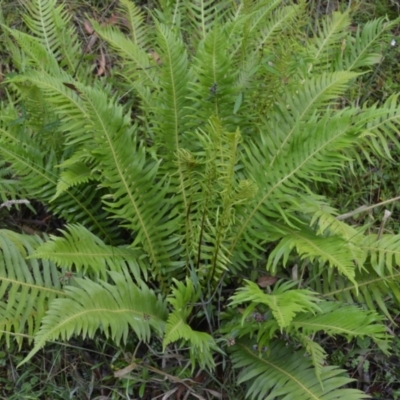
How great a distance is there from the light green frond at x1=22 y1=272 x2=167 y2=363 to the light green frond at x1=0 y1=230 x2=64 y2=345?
0.10 meters

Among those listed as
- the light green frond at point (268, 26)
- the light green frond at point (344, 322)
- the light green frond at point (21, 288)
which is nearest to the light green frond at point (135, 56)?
the light green frond at point (268, 26)

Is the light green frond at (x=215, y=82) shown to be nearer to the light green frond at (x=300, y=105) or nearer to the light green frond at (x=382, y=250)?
the light green frond at (x=300, y=105)

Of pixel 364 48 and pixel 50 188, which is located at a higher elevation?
pixel 364 48

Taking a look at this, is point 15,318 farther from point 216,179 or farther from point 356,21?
point 356,21

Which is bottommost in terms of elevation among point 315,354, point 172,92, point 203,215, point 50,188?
point 315,354

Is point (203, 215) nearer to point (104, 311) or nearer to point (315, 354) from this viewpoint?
point (104, 311)

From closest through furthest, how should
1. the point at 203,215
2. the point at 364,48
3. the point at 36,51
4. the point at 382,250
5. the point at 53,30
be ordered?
the point at 203,215
the point at 382,250
the point at 36,51
the point at 364,48
the point at 53,30

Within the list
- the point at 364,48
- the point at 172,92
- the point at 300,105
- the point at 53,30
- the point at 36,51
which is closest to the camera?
the point at 172,92

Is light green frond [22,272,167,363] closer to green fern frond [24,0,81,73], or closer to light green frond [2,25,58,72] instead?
light green frond [2,25,58,72]

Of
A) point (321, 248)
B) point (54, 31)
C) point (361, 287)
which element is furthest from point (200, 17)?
point (361, 287)

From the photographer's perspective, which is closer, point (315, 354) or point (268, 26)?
point (315, 354)

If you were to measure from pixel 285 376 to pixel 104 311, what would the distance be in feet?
2.52

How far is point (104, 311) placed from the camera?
2135mm

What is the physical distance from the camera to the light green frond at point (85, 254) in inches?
84.0
